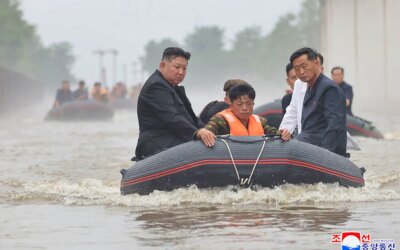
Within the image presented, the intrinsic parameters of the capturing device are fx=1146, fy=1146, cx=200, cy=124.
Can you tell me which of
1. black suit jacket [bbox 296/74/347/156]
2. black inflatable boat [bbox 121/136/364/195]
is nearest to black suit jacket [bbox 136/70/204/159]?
black inflatable boat [bbox 121/136/364/195]

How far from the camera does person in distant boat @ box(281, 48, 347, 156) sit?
441 inches

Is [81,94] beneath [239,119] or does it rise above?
above

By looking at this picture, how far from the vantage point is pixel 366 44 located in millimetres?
52969

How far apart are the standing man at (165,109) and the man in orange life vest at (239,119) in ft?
0.93

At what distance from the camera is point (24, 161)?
62.1 ft

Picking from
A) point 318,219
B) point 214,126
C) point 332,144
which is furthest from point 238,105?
point 318,219

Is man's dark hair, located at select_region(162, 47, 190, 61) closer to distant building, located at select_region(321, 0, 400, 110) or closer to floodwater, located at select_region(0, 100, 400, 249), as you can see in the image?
floodwater, located at select_region(0, 100, 400, 249)

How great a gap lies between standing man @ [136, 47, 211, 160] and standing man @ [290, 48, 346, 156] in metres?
1.13

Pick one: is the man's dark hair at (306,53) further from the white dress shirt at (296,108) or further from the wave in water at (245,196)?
the wave in water at (245,196)

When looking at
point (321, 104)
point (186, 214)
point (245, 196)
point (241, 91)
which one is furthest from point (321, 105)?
point (186, 214)

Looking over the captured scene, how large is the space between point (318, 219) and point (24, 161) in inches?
409

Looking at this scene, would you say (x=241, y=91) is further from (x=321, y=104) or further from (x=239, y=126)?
(x=321, y=104)

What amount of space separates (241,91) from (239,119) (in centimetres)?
39

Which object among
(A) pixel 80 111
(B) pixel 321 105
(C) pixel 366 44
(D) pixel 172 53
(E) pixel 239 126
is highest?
(C) pixel 366 44
